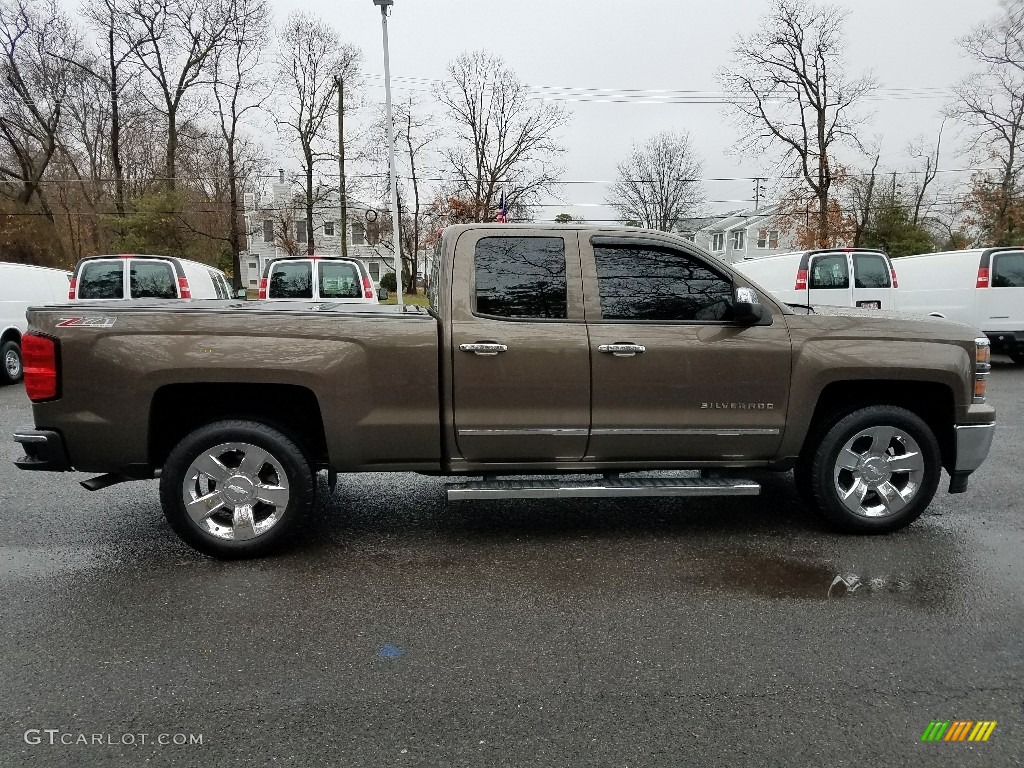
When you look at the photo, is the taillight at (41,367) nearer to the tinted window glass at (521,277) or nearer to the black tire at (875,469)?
the tinted window glass at (521,277)

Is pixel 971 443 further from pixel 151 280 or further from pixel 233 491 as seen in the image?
pixel 151 280

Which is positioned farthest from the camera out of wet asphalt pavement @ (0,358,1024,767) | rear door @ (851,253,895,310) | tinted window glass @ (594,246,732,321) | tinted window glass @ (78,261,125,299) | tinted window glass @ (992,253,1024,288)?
rear door @ (851,253,895,310)

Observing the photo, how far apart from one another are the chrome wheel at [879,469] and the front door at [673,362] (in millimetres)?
516

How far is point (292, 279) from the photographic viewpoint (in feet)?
42.9

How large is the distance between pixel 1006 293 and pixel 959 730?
13147 mm

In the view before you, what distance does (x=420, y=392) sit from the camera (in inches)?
160

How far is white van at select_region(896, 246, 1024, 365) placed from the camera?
12867mm

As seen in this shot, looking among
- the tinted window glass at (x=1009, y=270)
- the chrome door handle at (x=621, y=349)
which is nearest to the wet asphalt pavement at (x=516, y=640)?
the chrome door handle at (x=621, y=349)

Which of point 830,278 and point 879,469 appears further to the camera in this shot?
point 830,278

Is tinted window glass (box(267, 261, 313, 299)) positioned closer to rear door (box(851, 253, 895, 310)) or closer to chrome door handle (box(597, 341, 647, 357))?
chrome door handle (box(597, 341, 647, 357))

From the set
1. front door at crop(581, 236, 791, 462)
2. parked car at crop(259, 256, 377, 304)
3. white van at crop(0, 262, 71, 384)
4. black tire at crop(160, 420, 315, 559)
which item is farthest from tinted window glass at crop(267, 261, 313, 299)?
front door at crop(581, 236, 791, 462)

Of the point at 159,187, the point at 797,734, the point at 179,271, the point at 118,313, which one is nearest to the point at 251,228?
the point at 159,187

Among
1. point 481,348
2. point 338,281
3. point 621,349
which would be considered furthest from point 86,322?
point 338,281

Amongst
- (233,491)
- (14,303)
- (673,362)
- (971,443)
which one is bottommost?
(233,491)
